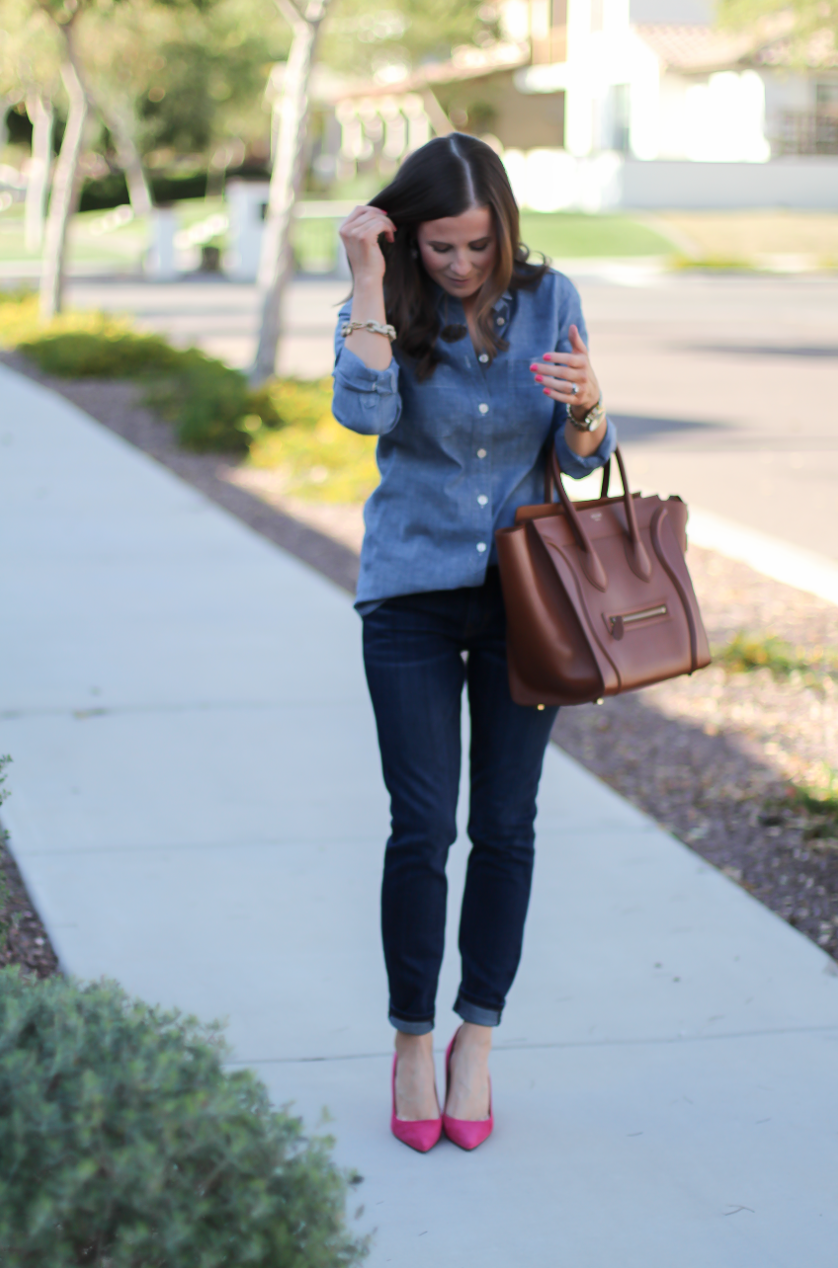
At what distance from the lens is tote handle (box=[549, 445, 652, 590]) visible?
2.65m

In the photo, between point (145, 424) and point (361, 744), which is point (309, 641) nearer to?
point (361, 744)

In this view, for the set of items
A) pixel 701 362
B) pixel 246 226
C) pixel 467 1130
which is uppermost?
pixel 467 1130

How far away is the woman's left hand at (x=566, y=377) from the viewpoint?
8.37ft

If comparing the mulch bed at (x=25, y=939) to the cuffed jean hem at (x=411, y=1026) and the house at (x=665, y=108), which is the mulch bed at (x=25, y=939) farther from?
the house at (x=665, y=108)

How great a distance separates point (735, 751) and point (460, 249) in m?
2.99

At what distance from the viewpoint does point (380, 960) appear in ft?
11.8

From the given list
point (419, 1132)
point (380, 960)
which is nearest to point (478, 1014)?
point (419, 1132)

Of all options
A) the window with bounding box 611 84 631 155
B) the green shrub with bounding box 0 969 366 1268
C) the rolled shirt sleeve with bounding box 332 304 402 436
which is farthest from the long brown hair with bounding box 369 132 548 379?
the window with bounding box 611 84 631 155

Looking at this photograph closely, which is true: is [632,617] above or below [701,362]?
above

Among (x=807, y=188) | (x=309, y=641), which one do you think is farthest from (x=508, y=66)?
(x=309, y=641)

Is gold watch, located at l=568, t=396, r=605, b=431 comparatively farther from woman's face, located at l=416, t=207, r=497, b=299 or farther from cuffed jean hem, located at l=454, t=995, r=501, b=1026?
cuffed jean hem, located at l=454, t=995, r=501, b=1026

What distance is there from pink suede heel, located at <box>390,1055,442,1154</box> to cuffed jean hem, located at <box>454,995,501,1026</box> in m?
0.20

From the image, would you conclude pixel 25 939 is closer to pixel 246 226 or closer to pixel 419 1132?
pixel 419 1132

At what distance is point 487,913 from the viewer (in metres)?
2.86
